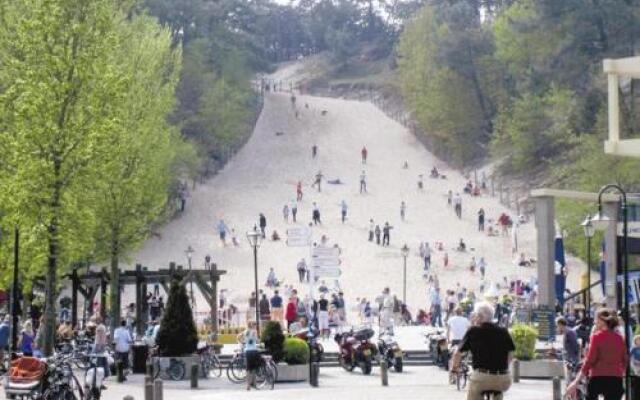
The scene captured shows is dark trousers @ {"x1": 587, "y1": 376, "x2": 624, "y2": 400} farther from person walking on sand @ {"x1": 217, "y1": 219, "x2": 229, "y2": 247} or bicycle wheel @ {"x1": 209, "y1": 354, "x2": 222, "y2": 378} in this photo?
person walking on sand @ {"x1": 217, "y1": 219, "x2": 229, "y2": 247}

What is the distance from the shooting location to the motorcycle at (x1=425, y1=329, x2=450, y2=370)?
33844 millimetres

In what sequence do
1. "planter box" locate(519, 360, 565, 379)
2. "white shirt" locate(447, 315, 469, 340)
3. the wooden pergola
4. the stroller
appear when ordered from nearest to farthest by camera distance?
the stroller
"white shirt" locate(447, 315, 469, 340)
"planter box" locate(519, 360, 565, 379)
the wooden pergola

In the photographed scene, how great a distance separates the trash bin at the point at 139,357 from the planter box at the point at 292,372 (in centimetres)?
365

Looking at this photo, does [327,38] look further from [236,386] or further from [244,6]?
[236,386]

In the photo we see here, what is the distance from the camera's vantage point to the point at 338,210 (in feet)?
243

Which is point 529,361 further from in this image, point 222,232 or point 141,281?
point 222,232

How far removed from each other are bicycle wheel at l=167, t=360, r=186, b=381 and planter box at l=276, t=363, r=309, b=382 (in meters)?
2.32

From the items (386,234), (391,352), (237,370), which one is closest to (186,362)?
(237,370)

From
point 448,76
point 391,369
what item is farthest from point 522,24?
point 391,369

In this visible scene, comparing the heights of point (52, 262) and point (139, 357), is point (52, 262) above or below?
above

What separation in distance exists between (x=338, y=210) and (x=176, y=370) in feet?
143

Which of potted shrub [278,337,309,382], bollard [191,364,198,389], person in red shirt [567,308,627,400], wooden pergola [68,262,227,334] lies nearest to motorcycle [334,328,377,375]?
potted shrub [278,337,309,382]

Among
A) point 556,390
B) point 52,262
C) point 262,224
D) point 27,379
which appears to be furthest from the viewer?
point 262,224

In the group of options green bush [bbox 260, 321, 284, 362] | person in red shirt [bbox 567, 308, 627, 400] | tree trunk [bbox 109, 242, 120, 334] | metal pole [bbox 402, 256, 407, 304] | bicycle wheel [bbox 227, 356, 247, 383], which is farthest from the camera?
metal pole [bbox 402, 256, 407, 304]
